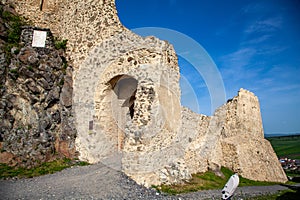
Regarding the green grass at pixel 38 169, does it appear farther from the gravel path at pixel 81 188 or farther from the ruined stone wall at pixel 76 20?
the ruined stone wall at pixel 76 20

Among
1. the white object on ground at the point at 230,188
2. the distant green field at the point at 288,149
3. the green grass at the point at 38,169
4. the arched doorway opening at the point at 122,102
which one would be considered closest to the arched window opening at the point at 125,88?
the arched doorway opening at the point at 122,102

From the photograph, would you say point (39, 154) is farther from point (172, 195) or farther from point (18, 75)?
point (172, 195)

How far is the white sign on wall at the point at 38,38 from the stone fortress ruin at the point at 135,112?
1290 mm

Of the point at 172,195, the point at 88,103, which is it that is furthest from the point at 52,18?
the point at 172,195

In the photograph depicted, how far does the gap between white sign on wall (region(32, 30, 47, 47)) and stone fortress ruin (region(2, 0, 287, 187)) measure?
→ 1.29 metres

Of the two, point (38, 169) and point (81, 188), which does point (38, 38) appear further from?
point (81, 188)

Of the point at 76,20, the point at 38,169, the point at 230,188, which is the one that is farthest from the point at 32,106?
the point at 230,188

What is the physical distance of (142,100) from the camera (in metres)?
7.49

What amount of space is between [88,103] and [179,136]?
4.39 metres

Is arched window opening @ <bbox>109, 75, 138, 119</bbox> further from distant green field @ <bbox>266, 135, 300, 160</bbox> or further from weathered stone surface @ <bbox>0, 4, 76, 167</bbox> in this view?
distant green field @ <bbox>266, 135, 300, 160</bbox>

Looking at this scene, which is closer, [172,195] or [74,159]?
[172,195]

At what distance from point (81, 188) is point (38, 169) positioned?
2.92 metres

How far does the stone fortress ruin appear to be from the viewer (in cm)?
741

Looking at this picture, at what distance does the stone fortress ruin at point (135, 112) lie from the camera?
7406 mm
